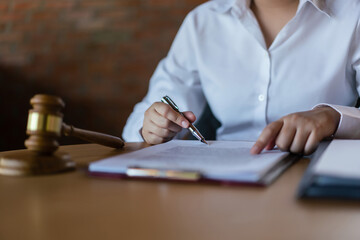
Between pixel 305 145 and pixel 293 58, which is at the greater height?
pixel 293 58

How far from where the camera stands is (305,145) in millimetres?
639

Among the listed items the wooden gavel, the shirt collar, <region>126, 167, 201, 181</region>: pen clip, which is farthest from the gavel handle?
the shirt collar

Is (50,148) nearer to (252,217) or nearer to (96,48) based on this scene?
(252,217)

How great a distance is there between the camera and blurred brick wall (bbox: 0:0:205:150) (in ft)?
7.52

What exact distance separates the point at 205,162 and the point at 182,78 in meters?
0.80

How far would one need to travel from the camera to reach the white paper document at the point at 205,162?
42 cm

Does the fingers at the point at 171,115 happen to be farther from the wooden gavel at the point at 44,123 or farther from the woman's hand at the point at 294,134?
the wooden gavel at the point at 44,123

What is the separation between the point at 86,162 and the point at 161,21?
1.82 m

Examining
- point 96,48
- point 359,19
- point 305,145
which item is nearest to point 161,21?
point 96,48

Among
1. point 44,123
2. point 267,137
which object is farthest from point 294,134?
point 44,123

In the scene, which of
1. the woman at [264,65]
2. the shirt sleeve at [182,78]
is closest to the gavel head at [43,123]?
the woman at [264,65]

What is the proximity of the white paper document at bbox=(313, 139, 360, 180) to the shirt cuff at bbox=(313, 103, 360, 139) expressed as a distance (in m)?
0.22

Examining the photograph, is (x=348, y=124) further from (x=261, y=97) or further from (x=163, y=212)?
(x=163, y=212)

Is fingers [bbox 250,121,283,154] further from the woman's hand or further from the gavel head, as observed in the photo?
the gavel head
